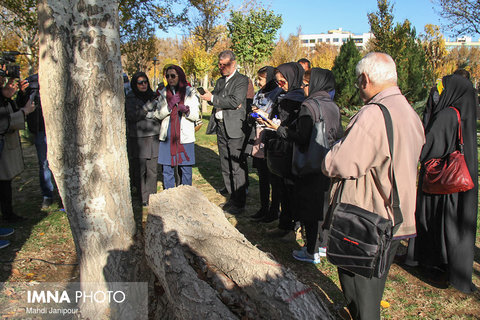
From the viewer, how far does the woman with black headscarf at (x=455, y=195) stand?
307 cm

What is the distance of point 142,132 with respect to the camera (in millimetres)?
4977

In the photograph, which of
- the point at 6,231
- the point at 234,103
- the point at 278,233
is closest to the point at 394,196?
the point at 278,233

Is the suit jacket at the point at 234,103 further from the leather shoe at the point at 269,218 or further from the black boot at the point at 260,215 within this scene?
the leather shoe at the point at 269,218

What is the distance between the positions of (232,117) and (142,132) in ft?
4.34

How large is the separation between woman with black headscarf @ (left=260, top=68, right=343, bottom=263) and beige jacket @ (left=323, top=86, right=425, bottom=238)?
3.52 feet

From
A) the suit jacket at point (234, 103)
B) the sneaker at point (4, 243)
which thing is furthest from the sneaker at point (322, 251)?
the sneaker at point (4, 243)

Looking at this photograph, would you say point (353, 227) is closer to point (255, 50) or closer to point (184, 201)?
point (184, 201)

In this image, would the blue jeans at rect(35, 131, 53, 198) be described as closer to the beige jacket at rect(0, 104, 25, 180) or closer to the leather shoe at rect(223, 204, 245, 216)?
the beige jacket at rect(0, 104, 25, 180)

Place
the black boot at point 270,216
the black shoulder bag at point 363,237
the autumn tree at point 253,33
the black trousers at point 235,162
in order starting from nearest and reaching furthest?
the black shoulder bag at point 363,237 → the black boot at point 270,216 → the black trousers at point 235,162 → the autumn tree at point 253,33

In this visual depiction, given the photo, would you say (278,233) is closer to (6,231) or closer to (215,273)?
(215,273)

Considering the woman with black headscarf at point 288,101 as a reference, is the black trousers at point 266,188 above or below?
below

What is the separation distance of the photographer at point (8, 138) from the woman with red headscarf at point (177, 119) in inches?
64.8

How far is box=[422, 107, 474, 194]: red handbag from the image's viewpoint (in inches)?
116

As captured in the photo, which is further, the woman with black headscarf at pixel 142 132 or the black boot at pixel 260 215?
the woman with black headscarf at pixel 142 132
